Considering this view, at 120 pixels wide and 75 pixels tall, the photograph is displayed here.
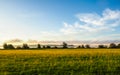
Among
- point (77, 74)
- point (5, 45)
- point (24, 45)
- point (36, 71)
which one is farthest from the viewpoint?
point (5, 45)

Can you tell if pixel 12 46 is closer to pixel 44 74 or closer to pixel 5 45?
pixel 5 45

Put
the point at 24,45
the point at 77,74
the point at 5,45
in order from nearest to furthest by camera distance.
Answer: the point at 77,74
the point at 24,45
the point at 5,45

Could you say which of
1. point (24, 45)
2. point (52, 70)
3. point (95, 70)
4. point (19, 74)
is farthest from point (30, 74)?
point (24, 45)

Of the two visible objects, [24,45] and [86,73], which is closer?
[86,73]

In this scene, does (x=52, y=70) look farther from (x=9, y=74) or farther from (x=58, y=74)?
(x=9, y=74)

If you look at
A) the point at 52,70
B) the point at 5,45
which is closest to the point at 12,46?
the point at 5,45

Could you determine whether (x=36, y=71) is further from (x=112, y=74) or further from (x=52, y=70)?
(x=112, y=74)

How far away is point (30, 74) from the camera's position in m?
16.6

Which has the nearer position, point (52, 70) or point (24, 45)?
point (52, 70)

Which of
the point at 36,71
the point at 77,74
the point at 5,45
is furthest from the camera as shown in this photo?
the point at 5,45

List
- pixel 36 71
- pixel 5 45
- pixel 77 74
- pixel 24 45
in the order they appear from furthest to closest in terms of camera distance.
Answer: pixel 5 45 < pixel 24 45 < pixel 36 71 < pixel 77 74

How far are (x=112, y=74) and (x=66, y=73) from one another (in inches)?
129

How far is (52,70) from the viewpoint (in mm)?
17922

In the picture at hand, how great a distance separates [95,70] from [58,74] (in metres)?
3.43
